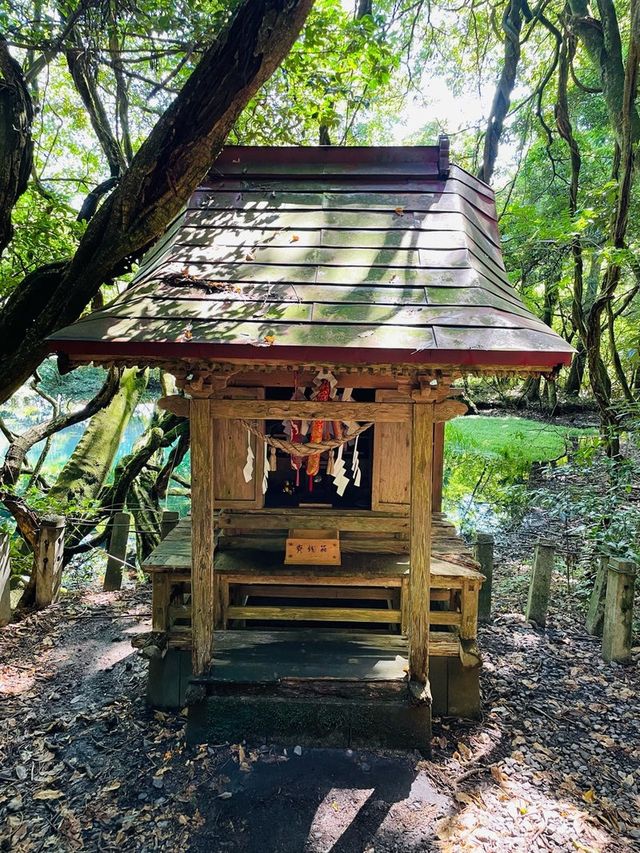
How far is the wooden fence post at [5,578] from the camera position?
4992mm

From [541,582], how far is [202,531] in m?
4.05

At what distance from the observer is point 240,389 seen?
4.33 meters

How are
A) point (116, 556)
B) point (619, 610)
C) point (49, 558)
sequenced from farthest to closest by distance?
point (116, 556) < point (49, 558) < point (619, 610)

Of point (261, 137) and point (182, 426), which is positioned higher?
point (261, 137)

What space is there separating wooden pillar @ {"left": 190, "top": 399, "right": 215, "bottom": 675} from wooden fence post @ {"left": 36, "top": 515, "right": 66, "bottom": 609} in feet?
9.58

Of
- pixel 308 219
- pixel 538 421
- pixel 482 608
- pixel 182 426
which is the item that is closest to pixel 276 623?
pixel 482 608

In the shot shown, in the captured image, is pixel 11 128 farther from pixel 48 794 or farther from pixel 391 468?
pixel 48 794

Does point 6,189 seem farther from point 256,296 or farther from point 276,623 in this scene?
point 276,623

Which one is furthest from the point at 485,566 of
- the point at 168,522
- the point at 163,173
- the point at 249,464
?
the point at 163,173

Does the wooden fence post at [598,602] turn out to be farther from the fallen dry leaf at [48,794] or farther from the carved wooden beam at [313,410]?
the fallen dry leaf at [48,794]

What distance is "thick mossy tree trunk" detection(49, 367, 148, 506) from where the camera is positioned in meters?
7.48

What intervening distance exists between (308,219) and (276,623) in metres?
4.23

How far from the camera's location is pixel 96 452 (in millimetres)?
8016

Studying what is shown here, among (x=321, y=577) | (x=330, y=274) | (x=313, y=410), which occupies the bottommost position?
(x=321, y=577)
